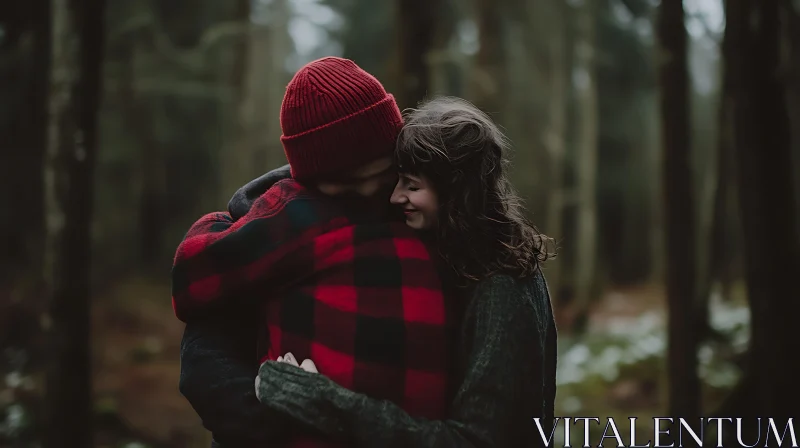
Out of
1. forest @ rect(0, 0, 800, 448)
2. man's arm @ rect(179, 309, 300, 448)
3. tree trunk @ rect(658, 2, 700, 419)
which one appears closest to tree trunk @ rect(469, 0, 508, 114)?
forest @ rect(0, 0, 800, 448)

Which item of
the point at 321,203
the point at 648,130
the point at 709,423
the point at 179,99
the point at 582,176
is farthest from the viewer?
the point at 648,130

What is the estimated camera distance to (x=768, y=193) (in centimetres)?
498

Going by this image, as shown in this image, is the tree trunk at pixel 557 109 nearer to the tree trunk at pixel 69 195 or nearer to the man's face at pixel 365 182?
the tree trunk at pixel 69 195

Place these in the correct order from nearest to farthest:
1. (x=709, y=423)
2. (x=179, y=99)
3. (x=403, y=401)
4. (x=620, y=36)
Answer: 1. (x=403, y=401)
2. (x=709, y=423)
3. (x=179, y=99)
4. (x=620, y=36)

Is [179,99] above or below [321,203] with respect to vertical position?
above

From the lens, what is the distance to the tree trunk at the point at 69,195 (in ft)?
16.1

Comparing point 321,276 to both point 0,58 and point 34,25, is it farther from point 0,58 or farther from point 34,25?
point 0,58

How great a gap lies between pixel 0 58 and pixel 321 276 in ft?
34.3

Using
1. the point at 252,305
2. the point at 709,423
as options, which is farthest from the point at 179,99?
the point at 252,305

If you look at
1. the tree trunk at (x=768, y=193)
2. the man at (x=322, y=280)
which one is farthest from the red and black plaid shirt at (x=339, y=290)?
the tree trunk at (x=768, y=193)

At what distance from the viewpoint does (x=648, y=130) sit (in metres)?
20.2

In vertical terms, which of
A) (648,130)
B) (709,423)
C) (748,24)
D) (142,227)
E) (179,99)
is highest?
(648,130)

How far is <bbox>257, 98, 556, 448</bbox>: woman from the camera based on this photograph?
1601 mm

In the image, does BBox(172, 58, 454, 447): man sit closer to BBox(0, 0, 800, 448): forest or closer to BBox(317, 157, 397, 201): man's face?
BBox(317, 157, 397, 201): man's face
